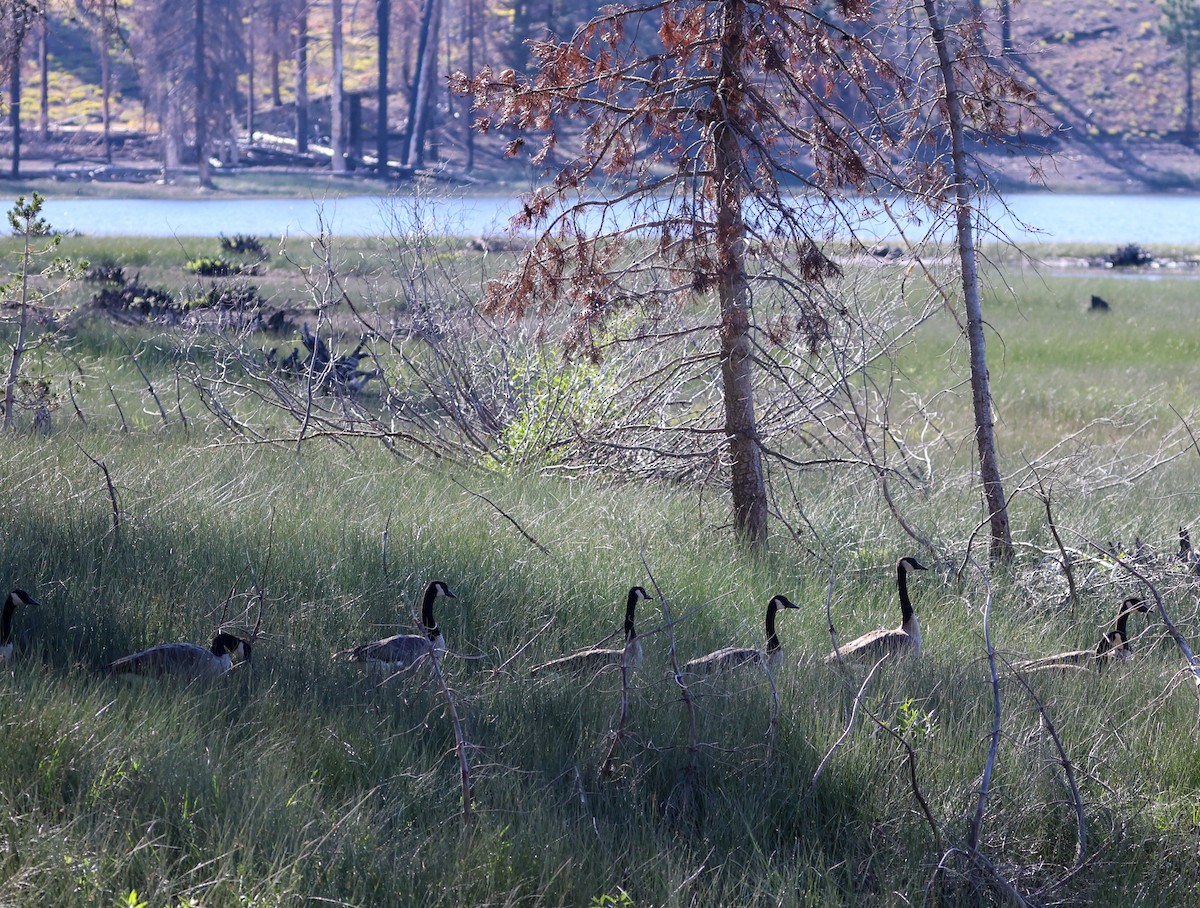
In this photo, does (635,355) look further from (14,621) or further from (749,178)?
(14,621)

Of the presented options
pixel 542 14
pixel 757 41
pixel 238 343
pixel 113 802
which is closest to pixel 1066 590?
pixel 757 41

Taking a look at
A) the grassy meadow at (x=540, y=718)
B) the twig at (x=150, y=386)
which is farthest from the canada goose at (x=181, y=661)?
the twig at (x=150, y=386)

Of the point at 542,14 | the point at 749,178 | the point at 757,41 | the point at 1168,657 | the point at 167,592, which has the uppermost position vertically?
the point at 542,14

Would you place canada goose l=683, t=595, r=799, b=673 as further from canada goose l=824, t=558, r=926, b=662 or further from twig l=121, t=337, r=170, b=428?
twig l=121, t=337, r=170, b=428

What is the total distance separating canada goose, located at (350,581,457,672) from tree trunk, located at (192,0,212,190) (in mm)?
56088

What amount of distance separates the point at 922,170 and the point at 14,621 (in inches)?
231

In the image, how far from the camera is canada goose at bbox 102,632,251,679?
16.3 feet

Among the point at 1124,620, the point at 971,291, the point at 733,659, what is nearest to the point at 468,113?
the point at 971,291

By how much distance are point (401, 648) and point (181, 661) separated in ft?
3.13

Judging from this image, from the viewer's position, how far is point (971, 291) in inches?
326

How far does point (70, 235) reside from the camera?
1184 inches

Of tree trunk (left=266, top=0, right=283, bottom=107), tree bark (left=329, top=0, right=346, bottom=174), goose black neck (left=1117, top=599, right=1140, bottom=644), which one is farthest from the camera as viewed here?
tree trunk (left=266, top=0, right=283, bottom=107)

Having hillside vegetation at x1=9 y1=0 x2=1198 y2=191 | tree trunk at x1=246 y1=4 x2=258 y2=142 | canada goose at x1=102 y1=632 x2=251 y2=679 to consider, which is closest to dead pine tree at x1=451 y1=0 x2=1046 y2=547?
canada goose at x1=102 y1=632 x2=251 y2=679

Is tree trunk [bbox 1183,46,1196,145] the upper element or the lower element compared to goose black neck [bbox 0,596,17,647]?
upper
